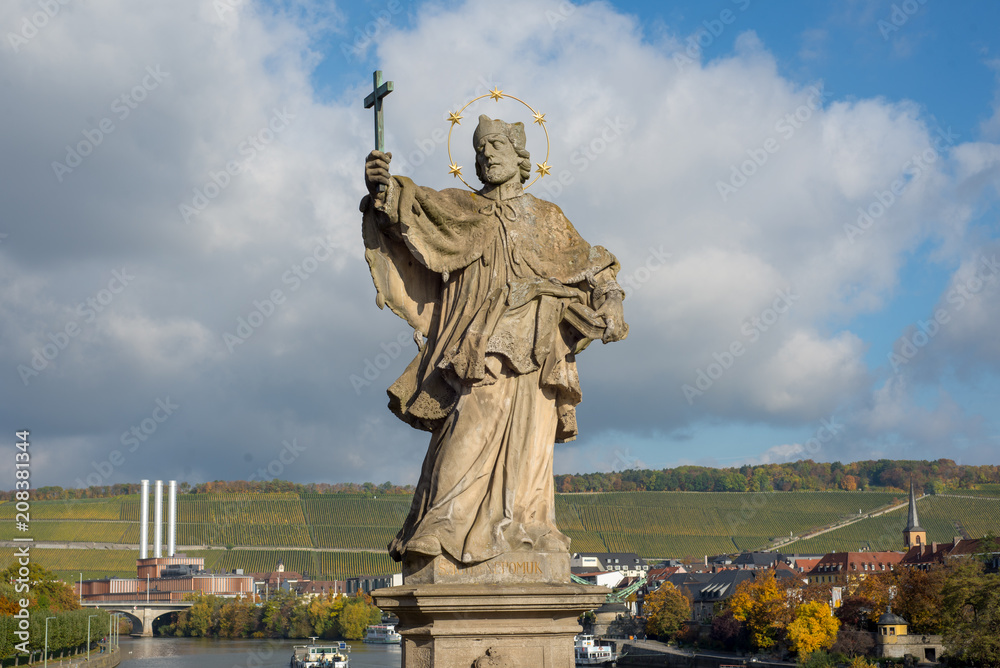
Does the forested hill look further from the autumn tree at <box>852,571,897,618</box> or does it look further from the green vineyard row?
the autumn tree at <box>852,571,897,618</box>

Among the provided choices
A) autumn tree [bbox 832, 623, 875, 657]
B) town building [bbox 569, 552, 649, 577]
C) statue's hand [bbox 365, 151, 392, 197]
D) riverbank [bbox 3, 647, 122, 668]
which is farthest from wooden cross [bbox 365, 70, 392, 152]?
town building [bbox 569, 552, 649, 577]

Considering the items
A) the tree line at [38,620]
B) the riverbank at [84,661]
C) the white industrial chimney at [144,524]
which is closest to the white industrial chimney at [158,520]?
the white industrial chimney at [144,524]

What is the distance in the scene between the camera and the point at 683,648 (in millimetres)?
79250

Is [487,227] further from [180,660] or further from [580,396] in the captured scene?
[180,660]

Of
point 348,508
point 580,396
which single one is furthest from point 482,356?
point 348,508

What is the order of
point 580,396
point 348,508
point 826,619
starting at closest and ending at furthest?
point 580,396
point 826,619
point 348,508

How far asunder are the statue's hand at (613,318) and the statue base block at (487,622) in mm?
1618

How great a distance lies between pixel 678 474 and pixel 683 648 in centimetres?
10567

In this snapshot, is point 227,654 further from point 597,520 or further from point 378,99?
point 378,99

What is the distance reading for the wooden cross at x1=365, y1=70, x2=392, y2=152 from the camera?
7.49m

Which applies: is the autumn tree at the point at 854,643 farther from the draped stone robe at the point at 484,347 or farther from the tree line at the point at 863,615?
the draped stone robe at the point at 484,347

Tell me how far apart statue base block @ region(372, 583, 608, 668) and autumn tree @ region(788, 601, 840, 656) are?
58.1m

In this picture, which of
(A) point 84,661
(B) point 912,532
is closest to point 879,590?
(A) point 84,661

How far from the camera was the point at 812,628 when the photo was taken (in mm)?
62531
